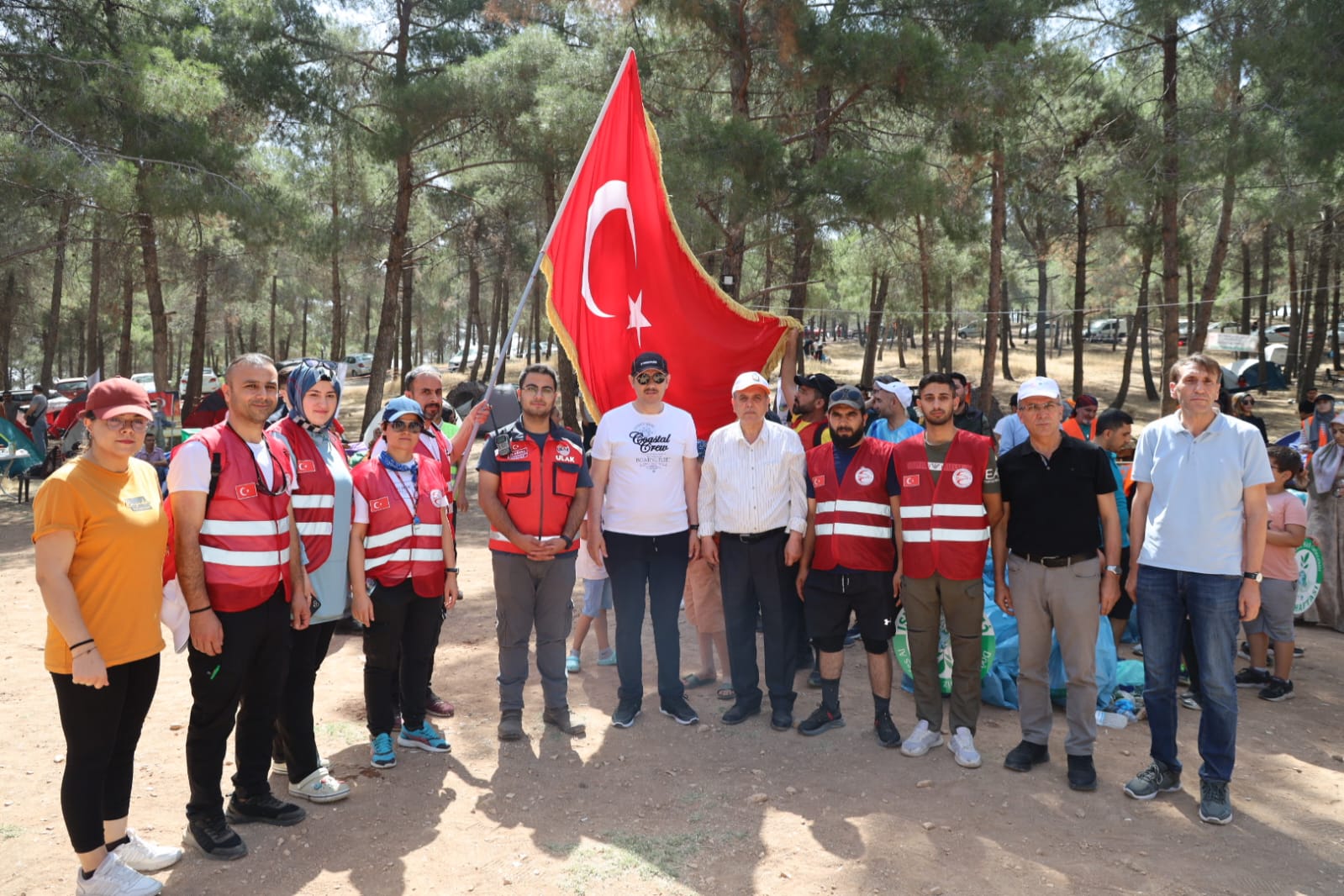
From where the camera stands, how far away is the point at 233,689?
3.83m

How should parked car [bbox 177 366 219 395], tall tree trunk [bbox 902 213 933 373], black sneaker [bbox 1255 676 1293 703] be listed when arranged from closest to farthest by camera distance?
black sneaker [bbox 1255 676 1293 703], tall tree trunk [bbox 902 213 933 373], parked car [bbox 177 366 219 395]

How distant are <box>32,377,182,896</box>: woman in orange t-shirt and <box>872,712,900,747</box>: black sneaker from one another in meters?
3.32

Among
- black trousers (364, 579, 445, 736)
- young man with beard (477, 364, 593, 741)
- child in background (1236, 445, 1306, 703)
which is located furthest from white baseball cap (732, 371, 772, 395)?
child in background (1236, 445, 1306, 703)

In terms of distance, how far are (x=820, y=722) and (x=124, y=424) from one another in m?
3.61

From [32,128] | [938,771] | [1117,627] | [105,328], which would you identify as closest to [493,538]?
[938,771]

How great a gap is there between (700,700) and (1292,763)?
3.09 m

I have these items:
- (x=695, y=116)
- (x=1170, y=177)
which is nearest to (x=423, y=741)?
(x=695, y=116)

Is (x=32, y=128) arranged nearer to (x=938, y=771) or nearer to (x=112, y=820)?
(x=112, y=820)

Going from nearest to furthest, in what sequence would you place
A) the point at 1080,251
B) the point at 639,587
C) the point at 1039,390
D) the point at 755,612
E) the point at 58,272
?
the point at 1039,390 < the point at 639,587 < the point at 755,612 < the point at 58,272 < the point at 1080,251

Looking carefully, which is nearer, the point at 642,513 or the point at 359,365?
the point at 642,513

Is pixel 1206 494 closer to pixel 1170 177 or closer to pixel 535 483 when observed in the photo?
pixel 535 483

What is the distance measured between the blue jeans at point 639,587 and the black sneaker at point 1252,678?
370cm

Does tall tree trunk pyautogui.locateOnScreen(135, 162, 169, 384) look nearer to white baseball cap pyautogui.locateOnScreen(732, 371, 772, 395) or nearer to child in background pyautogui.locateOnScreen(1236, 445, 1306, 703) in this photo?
white baseball cap pyautogui.locateOnScreen(732, 371, 772, 395)

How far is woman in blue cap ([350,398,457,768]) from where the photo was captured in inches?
179
